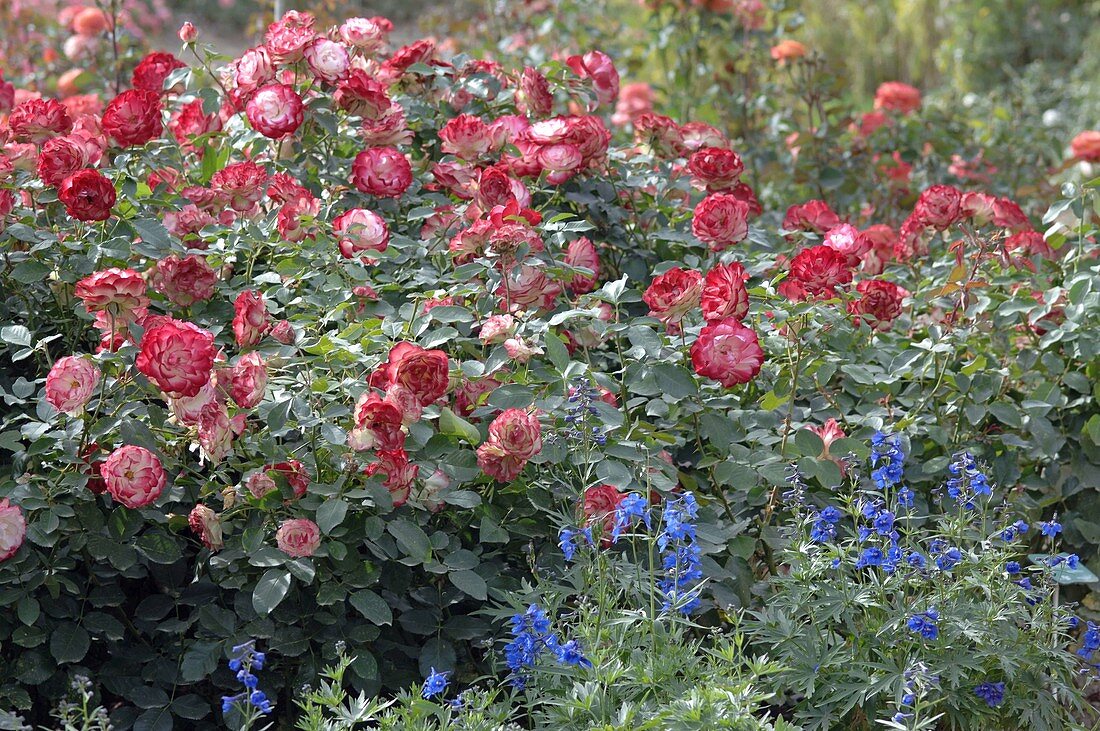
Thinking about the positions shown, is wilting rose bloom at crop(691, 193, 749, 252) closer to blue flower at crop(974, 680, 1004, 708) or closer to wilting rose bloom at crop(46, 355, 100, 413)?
blue flower at crop(974, 680, 1004, 708)

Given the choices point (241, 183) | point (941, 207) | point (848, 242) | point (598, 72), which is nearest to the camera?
point (241, 183)

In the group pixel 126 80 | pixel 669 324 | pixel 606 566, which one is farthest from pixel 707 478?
→ pixel 126 80

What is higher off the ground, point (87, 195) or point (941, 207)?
point (87, 195)

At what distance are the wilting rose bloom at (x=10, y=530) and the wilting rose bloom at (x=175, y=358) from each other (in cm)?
28

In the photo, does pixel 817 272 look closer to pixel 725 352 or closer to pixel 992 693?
pixel 725 352

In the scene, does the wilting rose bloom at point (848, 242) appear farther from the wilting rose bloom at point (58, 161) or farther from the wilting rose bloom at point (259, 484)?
the wilting rose bloom at point (58, 161)

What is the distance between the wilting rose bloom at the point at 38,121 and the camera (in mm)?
2082

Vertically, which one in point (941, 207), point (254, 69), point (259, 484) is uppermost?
point (254, 69)

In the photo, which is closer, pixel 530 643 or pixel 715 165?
pixel 530 643

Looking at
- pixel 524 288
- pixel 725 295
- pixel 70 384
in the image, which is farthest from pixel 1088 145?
pixel 70 384

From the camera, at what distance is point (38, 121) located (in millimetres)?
2086

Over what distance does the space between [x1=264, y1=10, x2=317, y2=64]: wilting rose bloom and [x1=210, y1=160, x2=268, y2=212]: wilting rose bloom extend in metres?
0.23

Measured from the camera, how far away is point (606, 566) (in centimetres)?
167

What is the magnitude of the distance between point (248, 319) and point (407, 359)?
0.28 m
